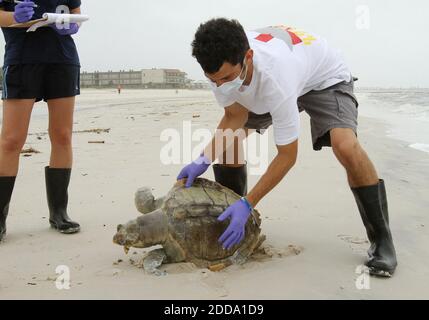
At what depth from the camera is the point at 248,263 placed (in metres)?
2.61

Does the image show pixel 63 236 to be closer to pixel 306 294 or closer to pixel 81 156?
pixel 306 294

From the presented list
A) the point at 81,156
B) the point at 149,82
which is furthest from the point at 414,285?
the point at 149,82

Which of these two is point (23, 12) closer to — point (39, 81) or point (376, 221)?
point (39, 81)

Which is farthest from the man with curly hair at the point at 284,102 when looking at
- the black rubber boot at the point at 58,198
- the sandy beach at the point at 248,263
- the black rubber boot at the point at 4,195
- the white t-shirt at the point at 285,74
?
the black rubber boot at the point at 4,195

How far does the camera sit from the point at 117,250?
110 inches

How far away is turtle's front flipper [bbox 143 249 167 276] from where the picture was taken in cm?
241

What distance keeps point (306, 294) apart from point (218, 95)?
1160 millimetres

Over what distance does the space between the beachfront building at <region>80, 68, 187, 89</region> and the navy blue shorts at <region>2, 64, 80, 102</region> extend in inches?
3036

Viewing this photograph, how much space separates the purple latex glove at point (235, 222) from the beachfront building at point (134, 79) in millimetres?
78074

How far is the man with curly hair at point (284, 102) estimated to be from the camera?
2156mm

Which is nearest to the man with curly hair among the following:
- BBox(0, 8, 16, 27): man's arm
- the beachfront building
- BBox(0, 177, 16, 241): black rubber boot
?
BBox(0, 177, 16, 241): black rubber boot

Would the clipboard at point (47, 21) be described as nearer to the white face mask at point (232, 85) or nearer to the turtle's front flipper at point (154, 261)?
the white face mask at point (232, 85)

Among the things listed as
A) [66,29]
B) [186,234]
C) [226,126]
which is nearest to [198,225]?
[186,234]

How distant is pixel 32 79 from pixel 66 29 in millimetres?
398
